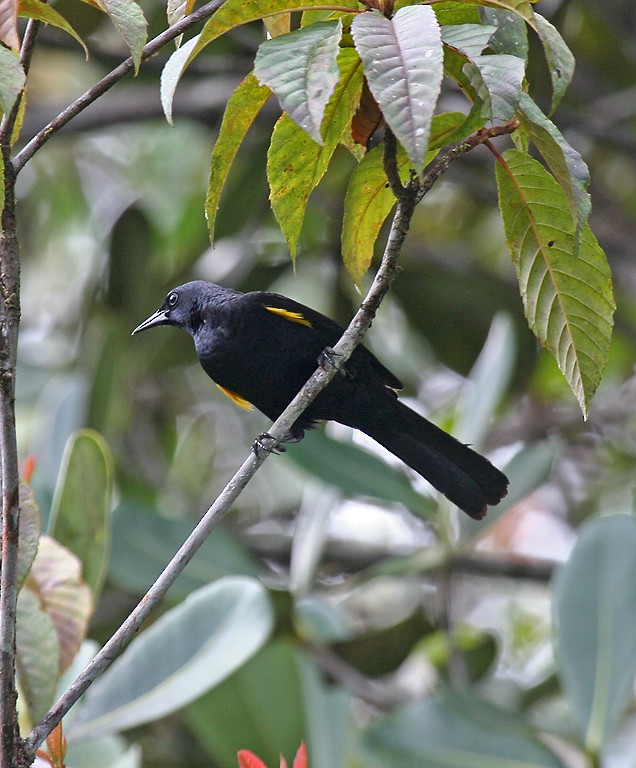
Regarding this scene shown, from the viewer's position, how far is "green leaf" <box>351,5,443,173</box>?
130 cm

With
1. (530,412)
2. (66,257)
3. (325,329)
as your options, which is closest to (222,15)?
(325,329)

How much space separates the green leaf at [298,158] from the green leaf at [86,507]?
1111 millimetres

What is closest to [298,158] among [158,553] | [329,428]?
[158,553]

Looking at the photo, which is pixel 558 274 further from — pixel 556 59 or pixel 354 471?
pixel 354 471

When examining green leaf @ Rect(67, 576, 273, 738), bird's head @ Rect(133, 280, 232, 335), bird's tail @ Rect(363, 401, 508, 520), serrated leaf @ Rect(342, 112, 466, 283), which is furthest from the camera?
bird's head @ Rect(133, 280, 232, 335)

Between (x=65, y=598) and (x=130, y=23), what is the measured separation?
1.23m

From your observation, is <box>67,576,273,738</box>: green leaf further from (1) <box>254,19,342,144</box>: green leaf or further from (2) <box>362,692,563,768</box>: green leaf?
(1) <box>254,19,342,144</box>: green leaf

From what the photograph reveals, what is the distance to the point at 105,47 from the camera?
4570 mm

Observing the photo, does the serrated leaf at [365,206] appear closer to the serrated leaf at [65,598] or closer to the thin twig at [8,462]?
the thin twig at [8,462]

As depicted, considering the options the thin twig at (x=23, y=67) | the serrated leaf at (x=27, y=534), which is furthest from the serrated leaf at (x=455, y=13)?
the serrated leaf at (x=27, y=534)

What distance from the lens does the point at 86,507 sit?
2613 millimetres

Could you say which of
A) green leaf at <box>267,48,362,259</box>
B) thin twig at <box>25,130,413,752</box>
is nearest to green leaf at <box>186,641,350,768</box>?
thin twig at <box>25,130,413,752</box>

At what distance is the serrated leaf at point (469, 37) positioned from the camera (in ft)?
4.87

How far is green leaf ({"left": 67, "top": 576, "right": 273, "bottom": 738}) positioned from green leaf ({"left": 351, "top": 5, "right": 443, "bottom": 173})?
5.23ft
